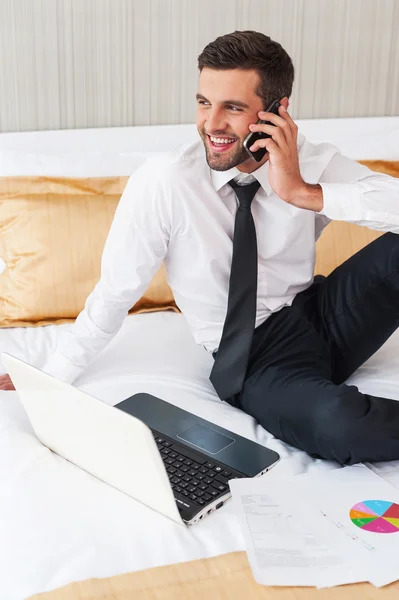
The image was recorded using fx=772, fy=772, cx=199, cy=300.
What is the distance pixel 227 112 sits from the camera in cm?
167

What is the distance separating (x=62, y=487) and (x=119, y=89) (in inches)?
54.8

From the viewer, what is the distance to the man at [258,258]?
64.9 inches

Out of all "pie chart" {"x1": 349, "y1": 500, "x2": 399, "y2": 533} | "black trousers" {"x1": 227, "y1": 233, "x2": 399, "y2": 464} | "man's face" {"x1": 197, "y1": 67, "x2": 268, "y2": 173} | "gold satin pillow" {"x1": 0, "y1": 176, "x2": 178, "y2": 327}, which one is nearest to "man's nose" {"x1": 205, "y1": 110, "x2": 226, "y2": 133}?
"man's face" {"x1": 197, "y1": 67, "x2": 268, "y2": 173}

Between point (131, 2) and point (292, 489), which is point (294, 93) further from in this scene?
point (292, 489)

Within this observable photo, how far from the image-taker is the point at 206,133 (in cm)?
A: 167

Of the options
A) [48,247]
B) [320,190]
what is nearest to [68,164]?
[48,247]

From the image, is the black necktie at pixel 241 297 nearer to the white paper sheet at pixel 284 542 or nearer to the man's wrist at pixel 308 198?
the man's wrist at pixel 308 198

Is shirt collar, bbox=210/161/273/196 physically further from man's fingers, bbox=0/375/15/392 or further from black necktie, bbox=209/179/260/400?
man's fingers, bbox=0/375/15/392

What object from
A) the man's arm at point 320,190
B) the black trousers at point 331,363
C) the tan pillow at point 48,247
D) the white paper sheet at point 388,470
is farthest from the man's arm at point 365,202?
the tan pillow at point 48,247

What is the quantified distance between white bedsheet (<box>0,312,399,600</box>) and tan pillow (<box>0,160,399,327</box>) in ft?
0.58

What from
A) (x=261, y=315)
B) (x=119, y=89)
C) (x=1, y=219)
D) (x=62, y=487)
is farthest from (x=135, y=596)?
(x=119, y=89)

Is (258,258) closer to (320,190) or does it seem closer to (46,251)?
(320,190)

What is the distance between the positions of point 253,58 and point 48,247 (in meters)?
0.77

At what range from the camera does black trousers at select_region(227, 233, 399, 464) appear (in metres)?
1.49
